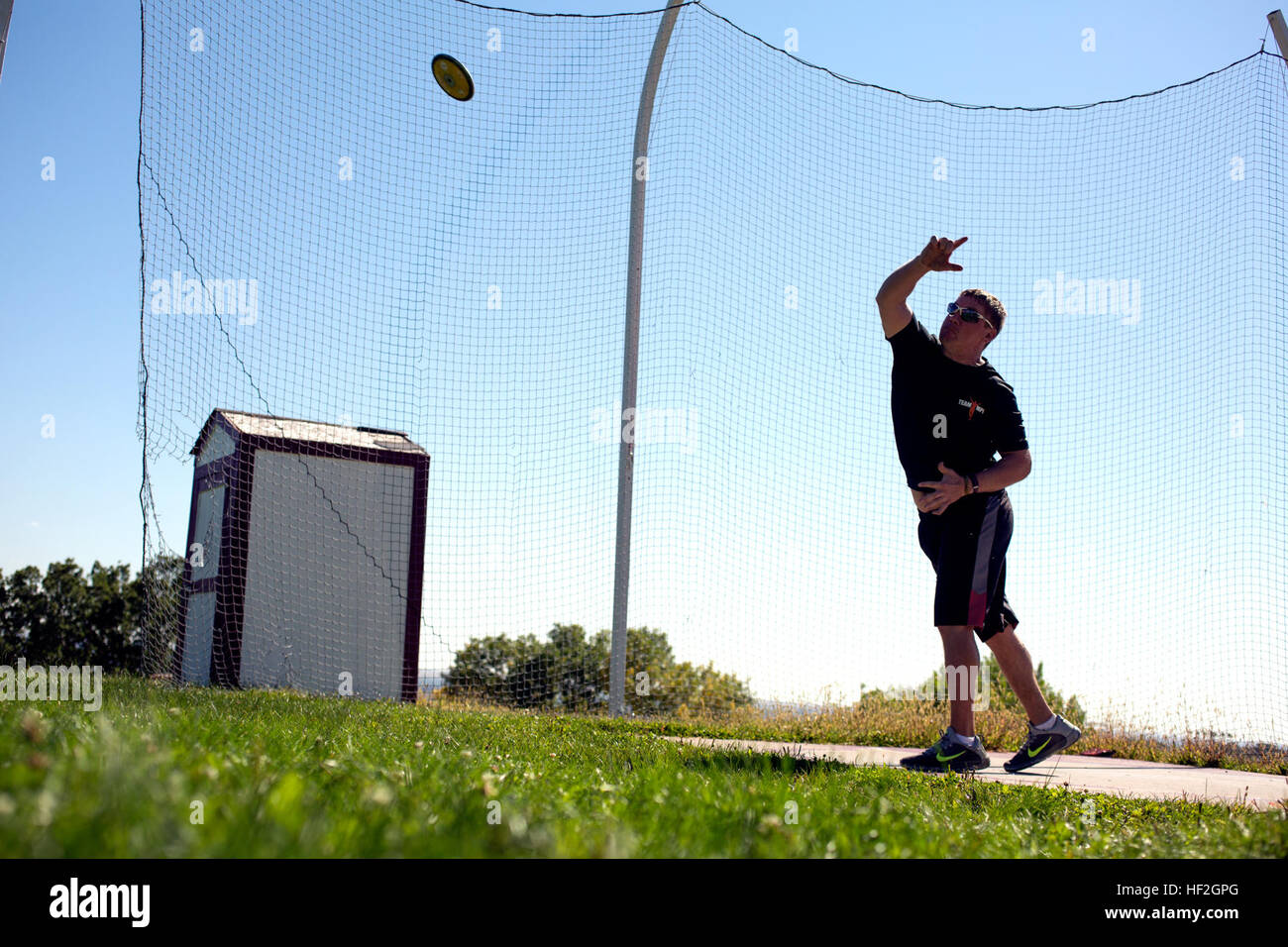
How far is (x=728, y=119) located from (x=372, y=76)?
116 inches

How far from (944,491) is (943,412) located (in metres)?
0.39

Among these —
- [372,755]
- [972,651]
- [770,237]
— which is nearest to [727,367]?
[770,237]

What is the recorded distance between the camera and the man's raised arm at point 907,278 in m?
4.03

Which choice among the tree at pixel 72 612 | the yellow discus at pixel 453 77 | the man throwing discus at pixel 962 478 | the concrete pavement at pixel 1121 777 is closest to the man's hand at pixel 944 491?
the man throwing discus at pixel 962 478

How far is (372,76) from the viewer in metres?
7.20

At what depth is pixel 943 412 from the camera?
4.16 metres

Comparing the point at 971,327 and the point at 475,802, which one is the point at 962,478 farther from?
the point at 475,802

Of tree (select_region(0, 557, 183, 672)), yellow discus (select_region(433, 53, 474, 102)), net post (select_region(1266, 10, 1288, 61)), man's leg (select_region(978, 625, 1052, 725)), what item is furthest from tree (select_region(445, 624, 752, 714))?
tree (select_region(0, 557, 183, 672))

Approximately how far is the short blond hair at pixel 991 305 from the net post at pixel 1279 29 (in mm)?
4545

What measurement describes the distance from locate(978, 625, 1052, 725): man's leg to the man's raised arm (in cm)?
148

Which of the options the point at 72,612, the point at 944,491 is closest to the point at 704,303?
the point at 944,491

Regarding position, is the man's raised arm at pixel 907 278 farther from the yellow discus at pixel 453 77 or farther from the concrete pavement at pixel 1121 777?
the yellow discus at pixel 453 77

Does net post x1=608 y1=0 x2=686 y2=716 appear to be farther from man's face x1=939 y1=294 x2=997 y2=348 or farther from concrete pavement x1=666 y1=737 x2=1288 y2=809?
man's face x1=939 y1=294 x2=997 y2=348

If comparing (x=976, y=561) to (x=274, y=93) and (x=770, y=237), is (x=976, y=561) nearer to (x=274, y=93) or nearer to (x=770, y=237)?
(x=770, y=237)
